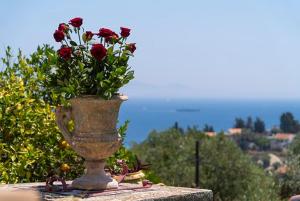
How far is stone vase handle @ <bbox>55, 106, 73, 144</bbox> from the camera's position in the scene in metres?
7.14

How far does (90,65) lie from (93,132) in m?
0.76

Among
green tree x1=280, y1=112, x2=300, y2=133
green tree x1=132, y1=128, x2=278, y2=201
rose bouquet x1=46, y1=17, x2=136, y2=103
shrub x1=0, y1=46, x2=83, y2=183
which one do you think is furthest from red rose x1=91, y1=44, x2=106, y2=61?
green tree x1=280, y1=112, x2=300, y2=133

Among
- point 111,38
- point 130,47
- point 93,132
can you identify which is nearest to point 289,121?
point 130,47

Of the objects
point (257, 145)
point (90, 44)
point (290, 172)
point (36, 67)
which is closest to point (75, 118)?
point (90, 44)

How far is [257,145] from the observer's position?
148750 millimetres

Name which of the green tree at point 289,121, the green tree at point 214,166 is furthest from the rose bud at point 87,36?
the green tree at point 289,121

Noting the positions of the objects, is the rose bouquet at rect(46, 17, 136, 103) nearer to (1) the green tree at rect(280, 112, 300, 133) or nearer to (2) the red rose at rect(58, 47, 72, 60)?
(2) the red rose at rect(58, 47, 72, 60)

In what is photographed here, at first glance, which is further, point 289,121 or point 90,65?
point 289,121

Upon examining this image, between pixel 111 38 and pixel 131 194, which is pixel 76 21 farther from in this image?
pixel 131 194

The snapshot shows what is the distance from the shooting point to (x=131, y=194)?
6.93m

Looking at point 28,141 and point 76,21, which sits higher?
point 76,21

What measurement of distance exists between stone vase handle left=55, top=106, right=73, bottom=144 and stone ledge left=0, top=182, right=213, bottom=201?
62 cm

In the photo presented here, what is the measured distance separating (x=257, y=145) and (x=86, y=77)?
5685 inches

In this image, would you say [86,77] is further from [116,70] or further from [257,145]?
[257,145]
